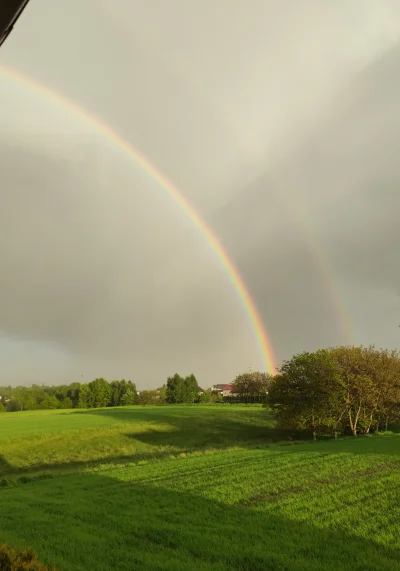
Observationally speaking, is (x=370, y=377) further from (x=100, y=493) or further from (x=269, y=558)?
(x=269, y=558)

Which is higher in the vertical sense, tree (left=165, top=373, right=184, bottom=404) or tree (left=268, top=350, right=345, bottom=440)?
tree (left=165, top=373, right=184, bottom=404)

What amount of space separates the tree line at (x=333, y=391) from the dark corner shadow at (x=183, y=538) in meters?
41.7

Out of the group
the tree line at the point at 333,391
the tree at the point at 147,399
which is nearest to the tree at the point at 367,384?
the tree line at the point at 333,391

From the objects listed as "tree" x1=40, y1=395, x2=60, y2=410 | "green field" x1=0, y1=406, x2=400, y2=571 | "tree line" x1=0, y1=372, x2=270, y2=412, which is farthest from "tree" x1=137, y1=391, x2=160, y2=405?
"green field" x1=0, y1=406, x2=400, y2=571

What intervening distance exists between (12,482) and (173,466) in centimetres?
1091

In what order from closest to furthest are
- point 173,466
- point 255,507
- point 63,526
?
point 63,526 → point 255,507 → point 173,466

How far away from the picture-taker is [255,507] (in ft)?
49.6

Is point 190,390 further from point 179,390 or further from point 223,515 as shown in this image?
point 223,515

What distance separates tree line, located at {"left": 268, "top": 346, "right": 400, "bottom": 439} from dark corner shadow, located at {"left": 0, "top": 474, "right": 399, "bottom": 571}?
41.7 metres

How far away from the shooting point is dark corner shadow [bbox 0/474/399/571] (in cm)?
972

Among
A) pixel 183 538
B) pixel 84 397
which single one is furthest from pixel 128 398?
pixel 183 538

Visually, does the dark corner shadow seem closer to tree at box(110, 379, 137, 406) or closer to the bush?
the bush

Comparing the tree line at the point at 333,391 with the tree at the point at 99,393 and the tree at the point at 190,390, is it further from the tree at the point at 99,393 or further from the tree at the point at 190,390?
the tree at the point at 99,393

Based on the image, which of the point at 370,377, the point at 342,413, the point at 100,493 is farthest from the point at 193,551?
the point at 370,377
